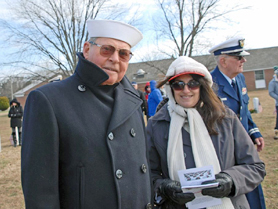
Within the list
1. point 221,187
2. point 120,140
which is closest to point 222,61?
point 221,187

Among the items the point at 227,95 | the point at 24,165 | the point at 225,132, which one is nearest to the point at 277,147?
the point at 227,95

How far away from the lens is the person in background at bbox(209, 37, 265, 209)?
317cm

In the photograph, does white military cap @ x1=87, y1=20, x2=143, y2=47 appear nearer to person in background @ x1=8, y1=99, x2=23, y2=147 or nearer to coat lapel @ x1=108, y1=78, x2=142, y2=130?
coat lapel @ x1=108, y1=78, x2=142, y2=130

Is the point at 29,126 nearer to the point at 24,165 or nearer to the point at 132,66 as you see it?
the point at 24,165

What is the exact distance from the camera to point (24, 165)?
141 centimetres

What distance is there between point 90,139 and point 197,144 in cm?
95

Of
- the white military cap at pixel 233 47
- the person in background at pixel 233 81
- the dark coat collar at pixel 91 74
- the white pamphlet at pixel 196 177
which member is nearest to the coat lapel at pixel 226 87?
the person in background at pixel 233 81

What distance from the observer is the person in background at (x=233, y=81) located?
10.4ft

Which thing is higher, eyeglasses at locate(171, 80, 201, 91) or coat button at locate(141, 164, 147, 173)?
eyeglasses at locate(171, 80, 201, 91)

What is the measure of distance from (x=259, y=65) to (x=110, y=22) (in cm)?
4080

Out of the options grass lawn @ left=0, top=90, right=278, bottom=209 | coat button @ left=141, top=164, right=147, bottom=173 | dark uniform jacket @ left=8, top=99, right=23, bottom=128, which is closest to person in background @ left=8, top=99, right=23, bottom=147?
dark uniform jacket @ left=8, top=99, right=23, bottom=128

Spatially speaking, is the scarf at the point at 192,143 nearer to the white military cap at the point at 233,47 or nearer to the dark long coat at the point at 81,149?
the dark long coat at the point at 81,149

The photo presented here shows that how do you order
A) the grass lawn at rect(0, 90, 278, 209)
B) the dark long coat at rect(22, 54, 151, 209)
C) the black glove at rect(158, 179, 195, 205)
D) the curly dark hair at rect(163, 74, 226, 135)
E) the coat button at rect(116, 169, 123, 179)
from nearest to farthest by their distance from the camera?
the dark long coat at rect(22, 54, 151, 209)
the coat button at rect(116, 169, 123, 179)
the black glove at rect(158, 179, 195, 205)
the curly dark hair at rect(163, 74, 226, 135)
the grass lawn at rect(0, 90, 278, 209)

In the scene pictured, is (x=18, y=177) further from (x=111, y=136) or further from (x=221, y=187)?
(x=221, y=187)
